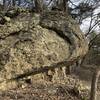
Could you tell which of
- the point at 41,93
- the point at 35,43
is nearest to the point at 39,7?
the point at 35,43

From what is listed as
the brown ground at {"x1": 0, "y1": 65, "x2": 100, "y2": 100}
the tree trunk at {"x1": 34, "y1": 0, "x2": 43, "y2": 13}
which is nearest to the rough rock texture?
the brown ground at {"x1": 0, "y1": 65, "x2": 100, "y2": 100}

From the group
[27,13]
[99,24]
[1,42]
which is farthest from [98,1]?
[1,42]

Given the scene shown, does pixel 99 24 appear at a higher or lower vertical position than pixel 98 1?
lower

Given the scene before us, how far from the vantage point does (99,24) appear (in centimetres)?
2256

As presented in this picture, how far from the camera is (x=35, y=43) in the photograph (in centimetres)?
755

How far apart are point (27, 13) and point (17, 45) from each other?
4.39 ft

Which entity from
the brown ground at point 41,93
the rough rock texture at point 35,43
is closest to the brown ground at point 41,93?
the brown ground at point 41,93

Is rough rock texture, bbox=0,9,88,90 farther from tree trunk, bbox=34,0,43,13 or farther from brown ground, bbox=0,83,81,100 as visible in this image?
tree trunk, bbox=34,0,43,13

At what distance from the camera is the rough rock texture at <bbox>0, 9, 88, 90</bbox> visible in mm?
7312

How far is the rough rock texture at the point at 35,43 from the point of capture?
7312 millimetres

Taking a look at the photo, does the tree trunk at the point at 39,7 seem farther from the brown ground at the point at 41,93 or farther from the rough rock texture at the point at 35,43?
the brown ground at the point at 41,93

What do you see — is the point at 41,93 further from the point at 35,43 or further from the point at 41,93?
the point at 35,43

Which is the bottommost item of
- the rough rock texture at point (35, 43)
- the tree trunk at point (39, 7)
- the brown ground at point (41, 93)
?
the brown ground at point (41, 93)

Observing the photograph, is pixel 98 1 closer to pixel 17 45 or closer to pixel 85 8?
pixel 85 8
